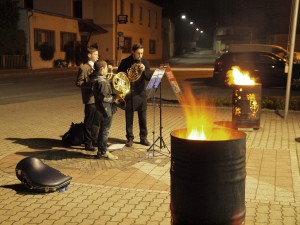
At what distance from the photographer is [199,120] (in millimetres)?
4902

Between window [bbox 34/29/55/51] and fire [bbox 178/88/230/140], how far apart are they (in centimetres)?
2041

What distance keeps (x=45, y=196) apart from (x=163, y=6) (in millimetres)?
57021

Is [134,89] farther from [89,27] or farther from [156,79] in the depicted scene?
[89,27]

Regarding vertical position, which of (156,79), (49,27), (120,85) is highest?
(49,27)

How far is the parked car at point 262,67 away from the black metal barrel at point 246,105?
1050cm

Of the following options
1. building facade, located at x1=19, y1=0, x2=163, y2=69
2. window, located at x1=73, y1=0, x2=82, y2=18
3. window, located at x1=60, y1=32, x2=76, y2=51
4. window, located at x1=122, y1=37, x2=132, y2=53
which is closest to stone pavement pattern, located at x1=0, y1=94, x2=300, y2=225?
building facade, located at x1=19, y1=0, x2=163, y2=69

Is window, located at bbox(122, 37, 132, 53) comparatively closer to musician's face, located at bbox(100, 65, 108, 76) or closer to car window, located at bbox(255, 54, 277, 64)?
car window, located at bbox(255, 54, 277, 64)

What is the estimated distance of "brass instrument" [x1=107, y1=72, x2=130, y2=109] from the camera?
272 inches

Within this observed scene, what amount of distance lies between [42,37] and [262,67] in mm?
20666

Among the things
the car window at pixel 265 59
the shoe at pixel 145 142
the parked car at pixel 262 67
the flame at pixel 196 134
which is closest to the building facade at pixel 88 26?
the parked car at pixel 262 67

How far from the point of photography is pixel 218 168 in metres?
3.40

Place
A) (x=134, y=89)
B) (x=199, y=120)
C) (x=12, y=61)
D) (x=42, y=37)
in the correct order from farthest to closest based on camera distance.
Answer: (x=42, y=37)
(x=12, y=61)
(x=134, y=89)
(x=199, y=120)

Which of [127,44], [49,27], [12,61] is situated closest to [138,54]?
[12,61]

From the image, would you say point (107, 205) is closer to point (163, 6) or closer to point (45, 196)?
point (45, 196)
